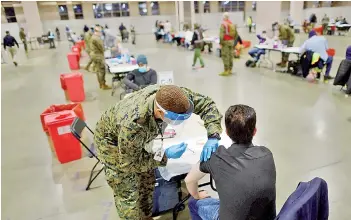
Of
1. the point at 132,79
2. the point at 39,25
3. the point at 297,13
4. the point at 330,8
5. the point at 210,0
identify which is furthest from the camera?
the point at 210,0

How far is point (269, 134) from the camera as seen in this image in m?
3.80

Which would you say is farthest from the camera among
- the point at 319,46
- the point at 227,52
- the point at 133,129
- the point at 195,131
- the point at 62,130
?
the point at 227,52

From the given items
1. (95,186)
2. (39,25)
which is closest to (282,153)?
(95,186)

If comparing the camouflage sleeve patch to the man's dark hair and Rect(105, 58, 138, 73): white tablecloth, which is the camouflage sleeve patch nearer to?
the man's dark hair

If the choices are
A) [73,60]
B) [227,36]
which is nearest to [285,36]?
[227,36]

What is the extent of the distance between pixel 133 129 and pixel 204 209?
0.70 meters

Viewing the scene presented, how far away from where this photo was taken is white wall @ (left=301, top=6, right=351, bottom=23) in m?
7.64

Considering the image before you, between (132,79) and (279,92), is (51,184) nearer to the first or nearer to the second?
(132,79)

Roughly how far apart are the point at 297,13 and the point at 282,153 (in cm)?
1192

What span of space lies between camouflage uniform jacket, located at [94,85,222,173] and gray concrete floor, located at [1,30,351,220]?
0.94 metres

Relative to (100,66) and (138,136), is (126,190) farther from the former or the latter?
(100,66)

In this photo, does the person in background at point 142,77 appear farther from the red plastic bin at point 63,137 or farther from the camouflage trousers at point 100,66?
the camouflage trousers at point 100,66

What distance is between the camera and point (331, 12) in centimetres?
930

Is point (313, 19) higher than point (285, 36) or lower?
higher
